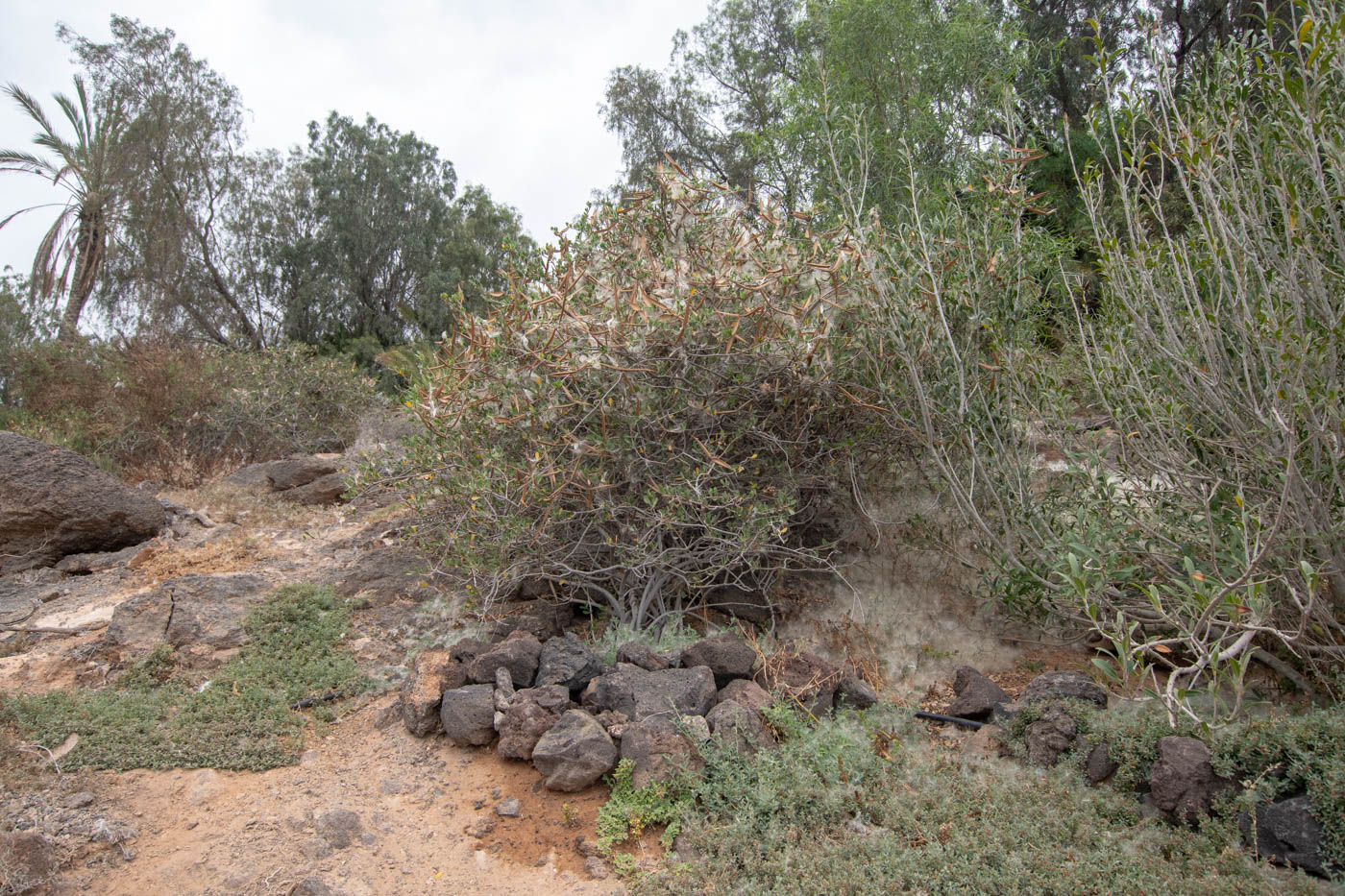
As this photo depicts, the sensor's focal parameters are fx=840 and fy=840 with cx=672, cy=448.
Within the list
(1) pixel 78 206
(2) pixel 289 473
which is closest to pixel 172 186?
(1) pixel 78 206

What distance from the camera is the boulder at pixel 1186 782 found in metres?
2.98

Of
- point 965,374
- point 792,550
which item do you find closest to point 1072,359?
point 965,374

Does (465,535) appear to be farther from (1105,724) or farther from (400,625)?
(1105,724)

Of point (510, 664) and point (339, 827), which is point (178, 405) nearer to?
point (510, 664)

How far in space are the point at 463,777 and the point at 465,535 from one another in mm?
1291

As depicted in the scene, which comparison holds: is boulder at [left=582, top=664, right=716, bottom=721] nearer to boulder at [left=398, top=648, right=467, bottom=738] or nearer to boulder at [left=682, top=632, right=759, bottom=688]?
boulder at [left=682, top=632, right=759, bottom=688]

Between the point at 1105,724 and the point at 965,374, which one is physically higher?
the point at 965,374

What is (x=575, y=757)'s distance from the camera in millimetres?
3553

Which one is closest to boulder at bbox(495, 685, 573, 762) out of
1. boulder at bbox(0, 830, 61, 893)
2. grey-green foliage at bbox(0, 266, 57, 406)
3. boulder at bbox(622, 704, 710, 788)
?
boulder at bbox(622, 704, 710, 788)

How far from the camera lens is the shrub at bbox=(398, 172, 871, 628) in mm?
4414

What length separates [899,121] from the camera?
7949 millimetres

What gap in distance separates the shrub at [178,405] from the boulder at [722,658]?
7.66 meters

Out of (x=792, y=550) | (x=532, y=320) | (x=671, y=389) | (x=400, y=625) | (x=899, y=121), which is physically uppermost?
(x=899, y=121)

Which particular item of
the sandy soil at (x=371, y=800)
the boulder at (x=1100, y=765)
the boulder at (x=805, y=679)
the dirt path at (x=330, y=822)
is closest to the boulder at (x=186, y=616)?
the sandy soil at (x=371, y=800)
